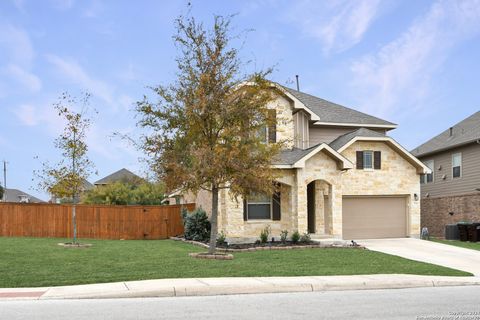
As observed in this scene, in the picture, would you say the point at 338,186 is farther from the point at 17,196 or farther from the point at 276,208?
the point at 17,196

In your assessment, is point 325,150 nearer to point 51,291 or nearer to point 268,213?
point 268,213

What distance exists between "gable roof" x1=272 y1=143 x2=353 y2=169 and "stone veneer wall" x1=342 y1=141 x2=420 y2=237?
217cm

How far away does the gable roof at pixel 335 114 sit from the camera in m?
29.0

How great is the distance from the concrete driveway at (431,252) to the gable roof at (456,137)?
871 cm

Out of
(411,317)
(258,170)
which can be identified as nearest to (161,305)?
(411,317)

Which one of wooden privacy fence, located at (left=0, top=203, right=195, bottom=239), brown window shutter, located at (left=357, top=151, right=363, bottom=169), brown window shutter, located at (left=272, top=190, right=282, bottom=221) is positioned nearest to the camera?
brown window shutter, located at (left=272, top=190, right=282, bottom=221)

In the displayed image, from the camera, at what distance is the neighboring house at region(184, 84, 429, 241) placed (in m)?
24.4

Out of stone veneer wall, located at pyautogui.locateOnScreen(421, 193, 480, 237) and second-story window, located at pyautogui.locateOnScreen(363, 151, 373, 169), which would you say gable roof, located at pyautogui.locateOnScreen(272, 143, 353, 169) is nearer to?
second-story window, located at pyautogui.locateOnScreen(363, 151, 373, 169)

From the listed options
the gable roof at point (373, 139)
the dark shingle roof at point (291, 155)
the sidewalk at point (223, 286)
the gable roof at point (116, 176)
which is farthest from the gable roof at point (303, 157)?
the gable roof at point (116, 176)

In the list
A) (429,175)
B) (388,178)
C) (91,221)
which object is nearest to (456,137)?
(429,175)

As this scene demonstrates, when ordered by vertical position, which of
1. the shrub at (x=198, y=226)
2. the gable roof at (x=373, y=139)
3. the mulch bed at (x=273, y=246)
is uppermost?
the gable roof at (x=373, y=139)

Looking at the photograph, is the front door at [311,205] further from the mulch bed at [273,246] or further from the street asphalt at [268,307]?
the street asphalt at [268,307]

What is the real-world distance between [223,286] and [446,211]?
22867mm

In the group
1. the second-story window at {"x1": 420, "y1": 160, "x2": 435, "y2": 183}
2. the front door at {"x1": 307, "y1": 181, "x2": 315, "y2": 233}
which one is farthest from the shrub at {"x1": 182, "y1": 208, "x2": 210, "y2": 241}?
the second-story window at {"x1": 420, "y1": 160, "x2": 435, "y2": 183}
